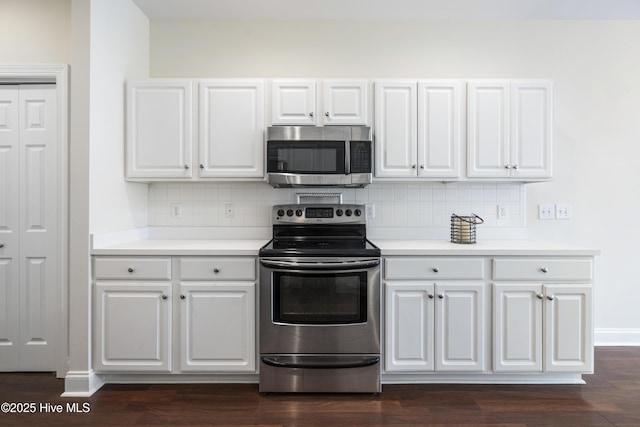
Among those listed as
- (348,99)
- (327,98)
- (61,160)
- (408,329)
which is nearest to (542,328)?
(408,329)

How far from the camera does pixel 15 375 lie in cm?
287

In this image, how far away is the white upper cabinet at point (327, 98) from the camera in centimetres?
300

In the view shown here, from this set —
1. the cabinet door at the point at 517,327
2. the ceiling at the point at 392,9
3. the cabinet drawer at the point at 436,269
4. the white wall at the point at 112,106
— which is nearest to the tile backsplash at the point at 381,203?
the white wall at the point at 112,106

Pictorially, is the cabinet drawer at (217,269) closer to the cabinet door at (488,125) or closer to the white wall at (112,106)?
the white wall at (112,106)

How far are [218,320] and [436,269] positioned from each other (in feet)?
4.80

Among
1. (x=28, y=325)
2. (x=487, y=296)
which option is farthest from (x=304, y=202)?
(x=28, y=325)

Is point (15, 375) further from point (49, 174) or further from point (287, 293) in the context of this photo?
point (287, 293)

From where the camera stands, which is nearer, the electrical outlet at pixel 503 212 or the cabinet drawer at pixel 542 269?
the cabinet drawer at pixel 542 269

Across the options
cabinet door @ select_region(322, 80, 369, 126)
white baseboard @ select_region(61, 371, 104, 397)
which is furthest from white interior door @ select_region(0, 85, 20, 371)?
cabinet door @ select_region(322, 80, 369, 126)

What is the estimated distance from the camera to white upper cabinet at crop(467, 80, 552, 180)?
2982 mm

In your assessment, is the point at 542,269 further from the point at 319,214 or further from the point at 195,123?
the point at 195,123

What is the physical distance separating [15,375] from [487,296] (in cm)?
333

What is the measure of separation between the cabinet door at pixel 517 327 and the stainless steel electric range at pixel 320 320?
0.80 metres

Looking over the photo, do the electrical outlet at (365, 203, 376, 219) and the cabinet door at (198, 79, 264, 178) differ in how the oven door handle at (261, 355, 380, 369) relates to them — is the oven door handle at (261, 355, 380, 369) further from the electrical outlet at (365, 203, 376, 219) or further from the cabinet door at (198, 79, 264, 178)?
the cabinet door at (198, 79, 264, 178)
